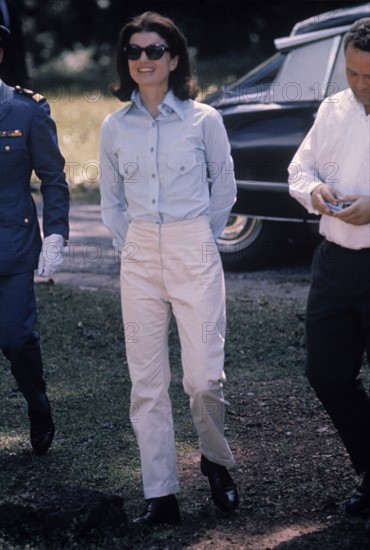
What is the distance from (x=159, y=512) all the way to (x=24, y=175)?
1.68m

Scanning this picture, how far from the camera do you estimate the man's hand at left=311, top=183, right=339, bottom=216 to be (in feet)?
14.1

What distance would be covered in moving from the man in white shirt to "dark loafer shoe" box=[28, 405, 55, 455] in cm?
157

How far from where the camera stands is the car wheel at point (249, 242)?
32.2 ft

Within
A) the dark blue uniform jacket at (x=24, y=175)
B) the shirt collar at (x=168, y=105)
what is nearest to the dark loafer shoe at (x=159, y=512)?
the dark blue uniform jacket at (x=24, y=175)

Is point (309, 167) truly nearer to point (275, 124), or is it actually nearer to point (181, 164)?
point (181, 164)

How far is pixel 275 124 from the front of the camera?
928 centimetres

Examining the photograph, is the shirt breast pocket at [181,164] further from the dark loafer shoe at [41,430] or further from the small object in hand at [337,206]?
the dark loafer shoe at [41,430]

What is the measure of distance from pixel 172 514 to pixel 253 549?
0.41 metres

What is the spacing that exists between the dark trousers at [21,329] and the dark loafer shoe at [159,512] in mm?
1049

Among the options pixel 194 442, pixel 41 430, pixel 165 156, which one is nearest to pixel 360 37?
pixel 165 156

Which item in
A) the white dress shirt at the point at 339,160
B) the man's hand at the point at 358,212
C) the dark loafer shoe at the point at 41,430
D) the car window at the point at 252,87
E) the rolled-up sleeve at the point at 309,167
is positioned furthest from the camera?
the car window at the point at 252,87

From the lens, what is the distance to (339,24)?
9477 mm

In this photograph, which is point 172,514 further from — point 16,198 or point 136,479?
point 16,198

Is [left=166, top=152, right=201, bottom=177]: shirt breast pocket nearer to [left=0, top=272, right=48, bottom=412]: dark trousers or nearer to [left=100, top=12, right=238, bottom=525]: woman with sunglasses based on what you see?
[left=100, top=12, right=238, bottom=525]: woman with sunglasses
